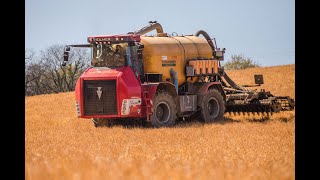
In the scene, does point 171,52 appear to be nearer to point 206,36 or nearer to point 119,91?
point 119,91

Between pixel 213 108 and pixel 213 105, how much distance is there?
0.37 feet

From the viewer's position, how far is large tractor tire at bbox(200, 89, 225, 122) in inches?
923

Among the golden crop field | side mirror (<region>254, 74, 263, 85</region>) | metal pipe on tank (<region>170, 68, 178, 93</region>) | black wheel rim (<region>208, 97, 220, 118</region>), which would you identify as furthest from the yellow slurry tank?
the golden crop field

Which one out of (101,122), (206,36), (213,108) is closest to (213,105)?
(213,108)

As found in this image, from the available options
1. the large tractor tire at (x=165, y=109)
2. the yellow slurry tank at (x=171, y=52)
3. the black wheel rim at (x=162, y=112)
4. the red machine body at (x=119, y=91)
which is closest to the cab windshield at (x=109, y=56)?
the red machine body at (x=119, y=91)

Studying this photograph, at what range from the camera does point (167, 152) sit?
40.3ft

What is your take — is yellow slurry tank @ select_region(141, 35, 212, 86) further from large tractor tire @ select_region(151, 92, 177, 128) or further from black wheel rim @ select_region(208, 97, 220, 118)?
black wheel rim @ select_region(208, 97, 220, 118)

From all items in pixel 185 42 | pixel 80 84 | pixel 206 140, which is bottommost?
pixel 206 140
